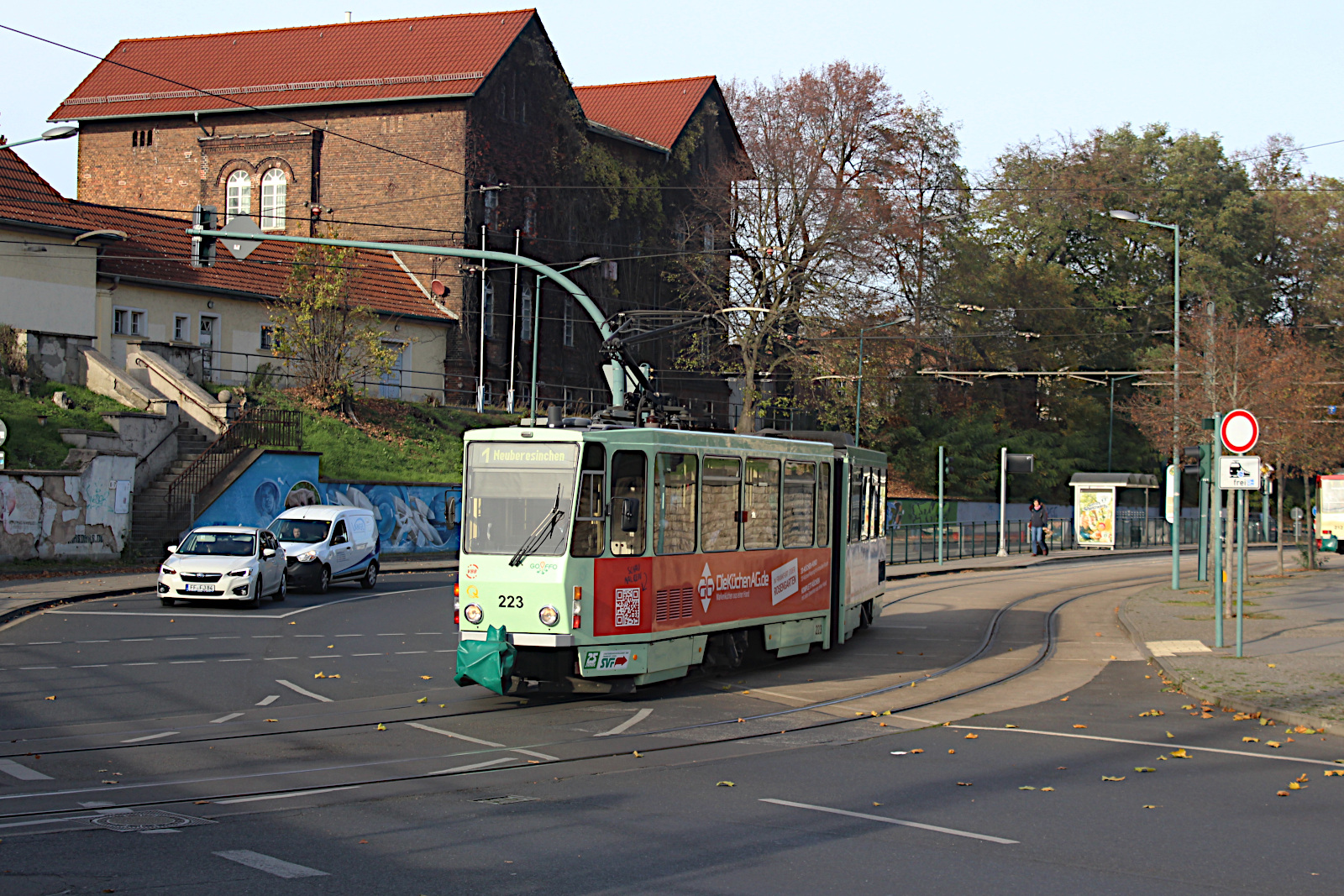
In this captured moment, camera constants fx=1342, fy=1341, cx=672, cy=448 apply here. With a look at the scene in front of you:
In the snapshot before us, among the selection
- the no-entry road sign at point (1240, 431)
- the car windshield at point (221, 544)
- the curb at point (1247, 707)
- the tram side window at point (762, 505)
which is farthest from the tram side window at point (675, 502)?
the car windshield at point (221, 544)

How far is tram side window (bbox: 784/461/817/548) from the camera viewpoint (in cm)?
1744

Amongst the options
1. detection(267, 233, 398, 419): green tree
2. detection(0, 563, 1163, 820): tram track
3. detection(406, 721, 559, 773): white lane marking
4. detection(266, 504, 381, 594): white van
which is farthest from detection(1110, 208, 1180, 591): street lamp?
detection(406, 721, 559, 773): white lane marking

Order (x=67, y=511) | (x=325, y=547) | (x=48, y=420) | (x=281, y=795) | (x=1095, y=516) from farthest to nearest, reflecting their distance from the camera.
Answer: (x=1095, y=516) < (x=48, y=420) < (x=67, y=511) < (x=325, y=547) < (x=281, y=795)

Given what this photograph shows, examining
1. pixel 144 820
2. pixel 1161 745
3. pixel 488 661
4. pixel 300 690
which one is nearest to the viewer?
pixel 144 820

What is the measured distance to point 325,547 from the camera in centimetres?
2883

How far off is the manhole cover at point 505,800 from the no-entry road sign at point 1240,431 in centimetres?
1315

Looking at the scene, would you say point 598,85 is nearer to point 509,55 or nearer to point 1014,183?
point 509,55

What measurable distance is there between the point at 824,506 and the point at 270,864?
1242 centimetres

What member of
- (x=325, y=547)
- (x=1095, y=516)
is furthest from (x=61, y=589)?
(x=1095, y=516)

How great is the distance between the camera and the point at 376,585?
3158cm

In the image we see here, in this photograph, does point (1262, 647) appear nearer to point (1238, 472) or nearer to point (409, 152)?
point (1238, 472)

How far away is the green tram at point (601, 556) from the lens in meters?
13.6

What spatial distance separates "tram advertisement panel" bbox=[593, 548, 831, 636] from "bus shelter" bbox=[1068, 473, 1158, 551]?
3711cm

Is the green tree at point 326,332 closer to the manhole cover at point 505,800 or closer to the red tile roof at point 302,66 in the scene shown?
the red tile roof at point 302,66
